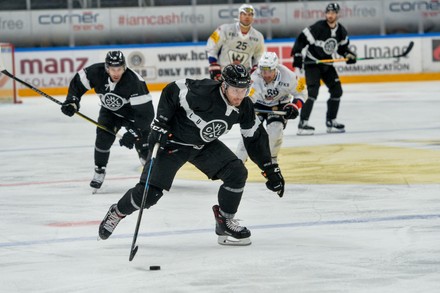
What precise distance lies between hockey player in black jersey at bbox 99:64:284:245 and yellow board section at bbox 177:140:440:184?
214cm

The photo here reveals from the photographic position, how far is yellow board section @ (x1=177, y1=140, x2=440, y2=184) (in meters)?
7.18

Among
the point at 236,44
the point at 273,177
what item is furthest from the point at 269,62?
the point at 273,177

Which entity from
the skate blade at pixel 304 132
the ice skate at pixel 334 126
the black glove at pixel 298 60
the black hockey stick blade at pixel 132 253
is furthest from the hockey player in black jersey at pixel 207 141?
the black glove at pixel 298 60

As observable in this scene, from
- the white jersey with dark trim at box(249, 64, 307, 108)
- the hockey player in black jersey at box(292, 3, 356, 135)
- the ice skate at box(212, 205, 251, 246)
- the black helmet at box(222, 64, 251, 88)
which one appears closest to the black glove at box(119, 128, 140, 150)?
the white jersey with dark trim at box(249, 64, 307, 108)

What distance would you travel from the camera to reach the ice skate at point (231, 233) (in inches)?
194

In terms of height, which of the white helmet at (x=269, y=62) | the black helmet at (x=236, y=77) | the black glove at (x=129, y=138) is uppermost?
the black helmet at (x=236, y=77)

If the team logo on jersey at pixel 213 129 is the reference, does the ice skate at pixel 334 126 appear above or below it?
below

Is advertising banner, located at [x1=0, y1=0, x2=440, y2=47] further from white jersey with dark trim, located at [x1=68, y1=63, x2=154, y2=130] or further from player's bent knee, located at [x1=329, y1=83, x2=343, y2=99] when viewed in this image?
white jersey with dark trim, located at [x1=68, y1=63, x2=154, y2=130]

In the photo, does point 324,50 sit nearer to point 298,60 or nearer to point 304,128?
point 298,60

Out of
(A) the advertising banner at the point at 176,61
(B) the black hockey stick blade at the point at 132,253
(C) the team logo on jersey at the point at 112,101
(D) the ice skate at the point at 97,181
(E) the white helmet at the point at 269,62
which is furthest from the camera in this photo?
(A) the advertising banner at the point at 176,61

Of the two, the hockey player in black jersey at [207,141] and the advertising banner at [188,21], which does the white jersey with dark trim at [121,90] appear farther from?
the advertising banner at [188,21]

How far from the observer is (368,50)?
18.7 meters

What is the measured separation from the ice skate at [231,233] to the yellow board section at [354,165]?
7.10 ft

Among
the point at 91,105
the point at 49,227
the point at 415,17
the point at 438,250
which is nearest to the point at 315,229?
the point at 438,250
